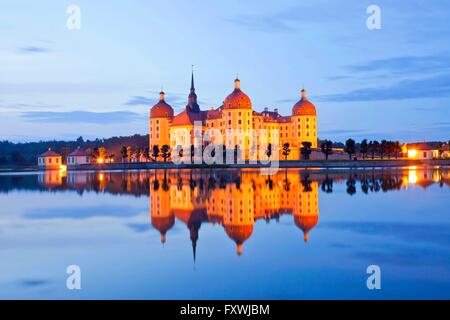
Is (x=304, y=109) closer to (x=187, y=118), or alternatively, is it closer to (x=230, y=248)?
(x=187, y=118)

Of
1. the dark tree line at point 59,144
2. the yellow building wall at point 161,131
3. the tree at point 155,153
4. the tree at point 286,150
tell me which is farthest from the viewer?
the dark tree line at point 59,144

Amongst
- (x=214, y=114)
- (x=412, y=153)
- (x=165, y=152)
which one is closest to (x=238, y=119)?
(x=214, y=114)

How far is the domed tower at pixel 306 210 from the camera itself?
1247 centimetres

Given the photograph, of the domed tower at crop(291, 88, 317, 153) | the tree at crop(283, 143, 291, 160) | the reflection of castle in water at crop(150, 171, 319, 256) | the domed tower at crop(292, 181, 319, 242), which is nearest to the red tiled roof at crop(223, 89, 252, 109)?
the tree at crop(283, 143, 291, 160)

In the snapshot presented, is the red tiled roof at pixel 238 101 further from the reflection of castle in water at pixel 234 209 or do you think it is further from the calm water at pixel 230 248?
the calm water at pixel 230 248

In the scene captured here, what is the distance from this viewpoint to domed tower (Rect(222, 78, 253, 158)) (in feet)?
216

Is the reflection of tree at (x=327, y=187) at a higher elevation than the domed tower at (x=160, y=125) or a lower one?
lower

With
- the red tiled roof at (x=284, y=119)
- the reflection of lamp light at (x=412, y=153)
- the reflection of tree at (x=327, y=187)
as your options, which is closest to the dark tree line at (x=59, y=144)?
the red tiled roof at (x=284, y=119)

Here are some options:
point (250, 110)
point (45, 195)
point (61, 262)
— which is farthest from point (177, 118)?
point (61, 262)

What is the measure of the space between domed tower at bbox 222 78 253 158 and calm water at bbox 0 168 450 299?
48.2m

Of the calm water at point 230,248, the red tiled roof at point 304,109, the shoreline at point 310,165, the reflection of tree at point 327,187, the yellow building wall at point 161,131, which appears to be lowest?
the calm water at point 230,248

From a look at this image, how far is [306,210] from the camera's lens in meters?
15.3

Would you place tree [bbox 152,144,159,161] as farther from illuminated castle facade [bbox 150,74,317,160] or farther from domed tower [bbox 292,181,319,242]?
domed tower [bbox 292,181,319,242]

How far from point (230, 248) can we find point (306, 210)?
6.07m
